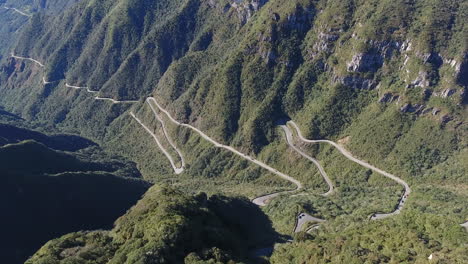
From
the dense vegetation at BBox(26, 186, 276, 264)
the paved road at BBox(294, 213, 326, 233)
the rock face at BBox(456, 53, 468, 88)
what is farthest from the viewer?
the rock face at BBox(456, 53, 468, 88)

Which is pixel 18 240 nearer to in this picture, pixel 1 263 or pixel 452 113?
pixel 1 263

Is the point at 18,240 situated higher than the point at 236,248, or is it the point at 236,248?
the point at 236,248

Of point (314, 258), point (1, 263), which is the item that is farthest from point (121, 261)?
point (1, 263)

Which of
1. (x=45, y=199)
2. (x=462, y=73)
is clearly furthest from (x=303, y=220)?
(x=462, y=73)

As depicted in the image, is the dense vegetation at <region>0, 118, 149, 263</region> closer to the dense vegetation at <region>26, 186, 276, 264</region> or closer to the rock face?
the dense vegetation at <region>26, 186, 276, 264</region>

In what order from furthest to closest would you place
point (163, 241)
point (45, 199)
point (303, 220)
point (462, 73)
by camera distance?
point (462, 73) → point (303, 220) → point (45, 199) → point (163, 241)

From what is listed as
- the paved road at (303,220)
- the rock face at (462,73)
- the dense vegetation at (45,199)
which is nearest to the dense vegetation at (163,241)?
the paved road at (303,220)

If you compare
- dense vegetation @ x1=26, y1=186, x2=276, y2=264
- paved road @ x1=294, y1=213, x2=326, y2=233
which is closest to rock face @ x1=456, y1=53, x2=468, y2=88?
paved road @ x1=294, y1=213, x2=326, y2=233

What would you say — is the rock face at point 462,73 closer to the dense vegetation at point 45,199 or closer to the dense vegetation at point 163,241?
the dense vegetation at point 163,241

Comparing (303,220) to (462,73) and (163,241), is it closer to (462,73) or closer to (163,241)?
(163,241)

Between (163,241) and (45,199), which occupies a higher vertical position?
(163,241)

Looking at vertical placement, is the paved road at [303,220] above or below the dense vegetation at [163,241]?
below
